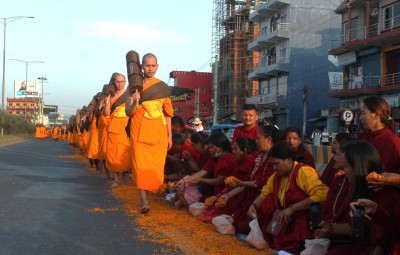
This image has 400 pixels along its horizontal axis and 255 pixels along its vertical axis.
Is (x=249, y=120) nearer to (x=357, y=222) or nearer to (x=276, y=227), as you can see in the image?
(x=276, y=227)

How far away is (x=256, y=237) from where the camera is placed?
5.31m

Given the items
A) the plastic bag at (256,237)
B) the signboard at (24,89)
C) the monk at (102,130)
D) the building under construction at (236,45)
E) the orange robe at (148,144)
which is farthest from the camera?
the signboard at (24,89)

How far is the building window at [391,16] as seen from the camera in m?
28.8

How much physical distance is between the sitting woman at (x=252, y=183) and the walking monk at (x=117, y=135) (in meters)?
4.13

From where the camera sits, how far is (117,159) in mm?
10141

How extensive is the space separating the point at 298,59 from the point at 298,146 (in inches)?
1597

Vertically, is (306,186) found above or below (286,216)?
above

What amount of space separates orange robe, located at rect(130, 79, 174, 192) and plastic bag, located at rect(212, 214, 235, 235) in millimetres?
1446

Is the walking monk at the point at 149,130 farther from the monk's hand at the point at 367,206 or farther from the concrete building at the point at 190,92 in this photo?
the concrete building at the point at 190,92

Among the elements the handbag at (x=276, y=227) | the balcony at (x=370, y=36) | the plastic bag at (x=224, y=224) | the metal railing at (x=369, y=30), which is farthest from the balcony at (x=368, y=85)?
the handbag at (x=276, y=227)

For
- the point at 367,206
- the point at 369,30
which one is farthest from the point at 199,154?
the point at 369,30

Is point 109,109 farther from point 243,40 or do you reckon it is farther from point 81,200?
point 243,40

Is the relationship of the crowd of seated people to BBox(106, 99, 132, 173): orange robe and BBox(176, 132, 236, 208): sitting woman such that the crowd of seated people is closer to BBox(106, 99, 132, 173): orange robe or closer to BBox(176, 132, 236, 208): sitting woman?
BBox(176, 132, 236, 208): sitting woman

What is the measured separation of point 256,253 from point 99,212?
109 inches
